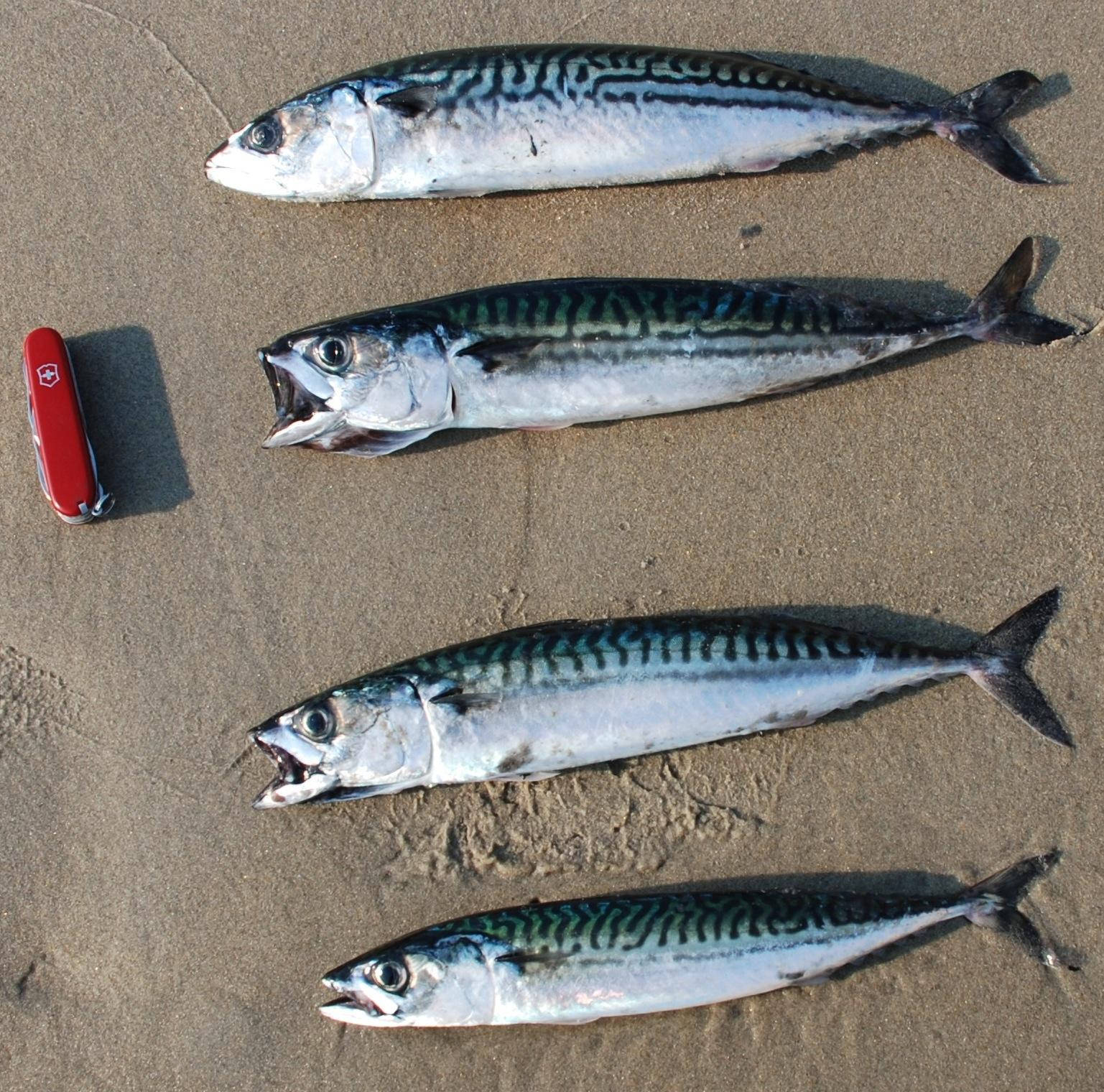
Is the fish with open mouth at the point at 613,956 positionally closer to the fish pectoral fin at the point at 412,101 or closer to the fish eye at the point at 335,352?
the fish eye at the point at 335,352

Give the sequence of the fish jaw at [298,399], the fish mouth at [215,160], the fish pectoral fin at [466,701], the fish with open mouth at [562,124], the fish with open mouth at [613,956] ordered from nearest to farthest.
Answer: the fish with open mouth at [613,956]
the fish pectoral fin at [466,701]
the fish jaw at [298,399]
the fish with open mouth at [562,124]
the fish mouth at [215,160]

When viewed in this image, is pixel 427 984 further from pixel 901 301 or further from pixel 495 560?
pixel 901 301

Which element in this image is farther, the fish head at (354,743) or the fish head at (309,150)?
the fish head at (309,150)

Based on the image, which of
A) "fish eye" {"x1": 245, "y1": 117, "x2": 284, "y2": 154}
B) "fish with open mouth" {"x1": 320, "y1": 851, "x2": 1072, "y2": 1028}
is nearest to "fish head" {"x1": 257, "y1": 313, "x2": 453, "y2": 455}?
"fish eye" {"x1": 245, "y1": 117, "x2": 284, "y2": 154}

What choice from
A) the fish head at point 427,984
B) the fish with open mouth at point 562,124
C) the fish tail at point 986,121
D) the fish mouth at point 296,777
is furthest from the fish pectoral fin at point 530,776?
the fish tail at point 986,121

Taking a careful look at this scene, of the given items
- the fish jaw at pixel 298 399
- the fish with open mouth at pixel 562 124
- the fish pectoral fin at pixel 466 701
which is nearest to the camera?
the fish pectoral fin at pixel 466 701

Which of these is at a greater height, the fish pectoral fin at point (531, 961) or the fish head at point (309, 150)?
the fish head at point (309, 150)

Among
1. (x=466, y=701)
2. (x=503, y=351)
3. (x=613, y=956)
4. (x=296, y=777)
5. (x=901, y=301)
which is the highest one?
(x=901, y=301)

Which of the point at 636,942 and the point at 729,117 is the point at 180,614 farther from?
the point at 729,117

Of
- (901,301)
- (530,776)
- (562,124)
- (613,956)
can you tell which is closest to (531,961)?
(613,956)
